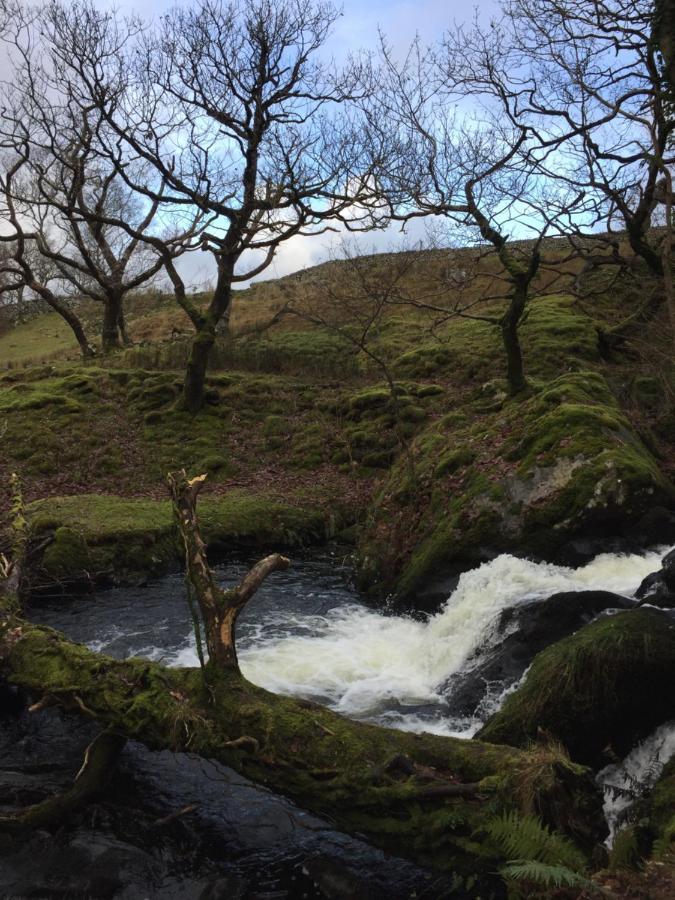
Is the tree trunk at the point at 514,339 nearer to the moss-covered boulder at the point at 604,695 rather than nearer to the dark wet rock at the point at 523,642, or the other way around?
the dark wet rock at the point at 523,642

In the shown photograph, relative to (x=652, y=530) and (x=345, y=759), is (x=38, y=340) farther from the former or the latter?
(x=345, y=759)

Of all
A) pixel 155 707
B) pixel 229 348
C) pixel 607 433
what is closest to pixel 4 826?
pixel 155 707

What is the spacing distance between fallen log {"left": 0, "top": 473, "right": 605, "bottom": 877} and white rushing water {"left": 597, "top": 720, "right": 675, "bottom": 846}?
66 cm

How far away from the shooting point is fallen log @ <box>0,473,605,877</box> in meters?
3.93

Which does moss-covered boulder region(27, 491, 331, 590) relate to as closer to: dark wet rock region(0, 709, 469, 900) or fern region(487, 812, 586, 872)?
dark wet rock region(0, 709, 469, 900)

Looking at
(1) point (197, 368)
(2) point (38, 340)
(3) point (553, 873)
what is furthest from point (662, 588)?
(2) point (38, 340)

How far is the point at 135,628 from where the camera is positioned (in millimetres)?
9477

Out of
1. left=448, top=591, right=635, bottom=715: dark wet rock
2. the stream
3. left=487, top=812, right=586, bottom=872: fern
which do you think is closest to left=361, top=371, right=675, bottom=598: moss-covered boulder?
the stream

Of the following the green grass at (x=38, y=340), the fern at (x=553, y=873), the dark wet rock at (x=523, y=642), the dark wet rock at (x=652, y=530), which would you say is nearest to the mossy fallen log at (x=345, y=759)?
the fern at (x=553, y=873)

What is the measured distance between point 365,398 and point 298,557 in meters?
5.99

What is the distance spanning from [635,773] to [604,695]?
56 centimetres

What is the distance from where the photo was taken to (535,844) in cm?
342

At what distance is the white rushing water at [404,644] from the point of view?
24.6 ft

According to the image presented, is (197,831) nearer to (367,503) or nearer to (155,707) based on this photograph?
(155,707)
